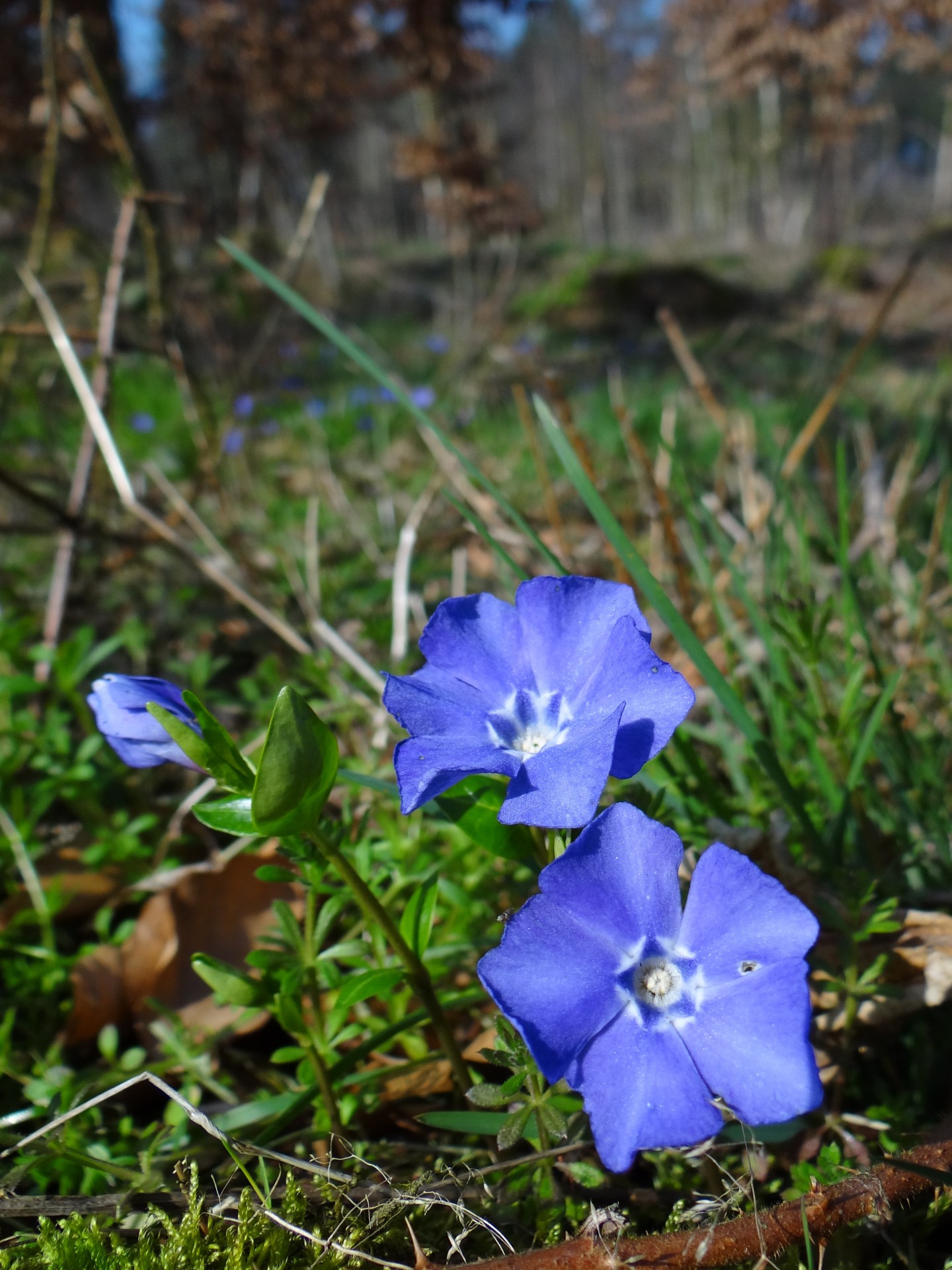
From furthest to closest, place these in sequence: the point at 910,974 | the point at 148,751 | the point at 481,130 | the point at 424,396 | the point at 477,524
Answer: the point at 481,130 → the point at 424,396 → the point at 477,524 → the point at 910,974 → the point at 148,751

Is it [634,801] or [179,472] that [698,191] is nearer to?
[179,472]

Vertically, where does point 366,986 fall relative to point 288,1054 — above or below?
above

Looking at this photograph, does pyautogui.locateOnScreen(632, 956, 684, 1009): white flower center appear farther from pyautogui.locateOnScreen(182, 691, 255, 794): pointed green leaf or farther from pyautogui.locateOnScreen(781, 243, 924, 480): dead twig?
pyautogui.locateOnScreen(781, 243, 924, 480): dead twig

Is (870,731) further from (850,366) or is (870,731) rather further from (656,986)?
(850,366)

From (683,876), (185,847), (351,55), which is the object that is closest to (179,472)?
(185,847)

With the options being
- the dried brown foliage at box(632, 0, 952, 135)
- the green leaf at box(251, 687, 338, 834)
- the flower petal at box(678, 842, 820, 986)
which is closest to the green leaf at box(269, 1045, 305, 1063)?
the green leaf at box(251, 687, 338, 834)

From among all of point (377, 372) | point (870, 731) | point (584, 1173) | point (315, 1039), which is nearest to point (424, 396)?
point (377, 372)
